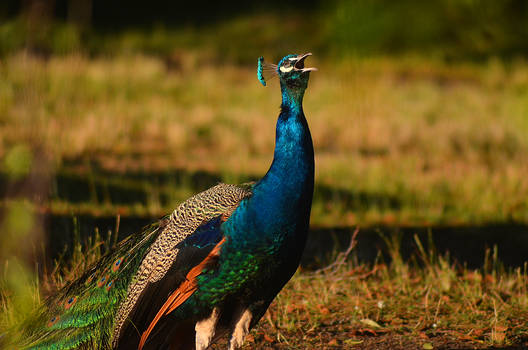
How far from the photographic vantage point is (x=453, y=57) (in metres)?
15.3

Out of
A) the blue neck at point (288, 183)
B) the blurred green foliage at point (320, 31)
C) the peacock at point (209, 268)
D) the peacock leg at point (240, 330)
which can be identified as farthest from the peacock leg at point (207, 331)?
the blurred green foliage at point (320, 31)

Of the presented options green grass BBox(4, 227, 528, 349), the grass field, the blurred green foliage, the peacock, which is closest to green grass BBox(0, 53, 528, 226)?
the grass field

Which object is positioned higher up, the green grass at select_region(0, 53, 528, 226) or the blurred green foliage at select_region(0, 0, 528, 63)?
the blurred green foliage at select_region(0, 0, 528, 63)

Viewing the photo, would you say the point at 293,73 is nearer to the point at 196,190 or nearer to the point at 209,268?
the point at 209,268

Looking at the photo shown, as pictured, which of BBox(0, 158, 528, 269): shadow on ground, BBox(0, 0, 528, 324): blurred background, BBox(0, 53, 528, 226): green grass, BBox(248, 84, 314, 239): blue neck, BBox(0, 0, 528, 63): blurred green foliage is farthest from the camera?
BBox(0, 0, 528, 63): blurred green foliage

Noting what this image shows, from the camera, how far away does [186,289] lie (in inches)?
110

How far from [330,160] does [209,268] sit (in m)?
5.34

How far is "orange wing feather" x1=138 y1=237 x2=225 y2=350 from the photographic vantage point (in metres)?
2.78

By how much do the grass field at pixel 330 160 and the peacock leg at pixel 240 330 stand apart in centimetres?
63

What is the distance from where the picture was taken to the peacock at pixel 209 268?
2.78 m

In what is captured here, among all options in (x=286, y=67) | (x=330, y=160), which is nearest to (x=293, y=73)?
(x=286, y=67)

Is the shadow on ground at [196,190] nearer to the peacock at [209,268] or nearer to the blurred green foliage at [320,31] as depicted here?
the peacock at [209,268]

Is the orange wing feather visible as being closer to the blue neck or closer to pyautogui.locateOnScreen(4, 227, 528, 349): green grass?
the blue neck

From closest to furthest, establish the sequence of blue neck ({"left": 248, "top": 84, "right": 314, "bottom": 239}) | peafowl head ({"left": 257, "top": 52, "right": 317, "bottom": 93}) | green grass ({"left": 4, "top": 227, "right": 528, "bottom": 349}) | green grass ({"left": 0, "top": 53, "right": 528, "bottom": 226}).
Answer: blue neck ({"left": 248, "top": 84, "right": 314, "bottom": 239}) < peafowl head ({"left": 257, "top": 52, "right": 317, "bottom": 93}) < green grass ({"left": 4, "top": 227, "right": 528, "bottom": 349}) < green grass ({"left": 0, "top": 53, "right": 528, "bottom": 226})
